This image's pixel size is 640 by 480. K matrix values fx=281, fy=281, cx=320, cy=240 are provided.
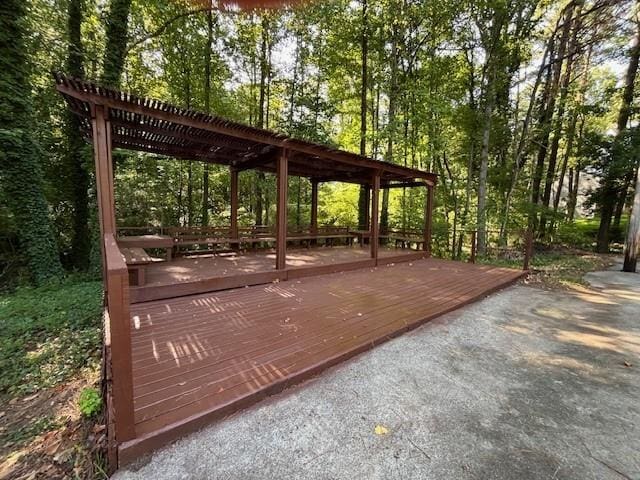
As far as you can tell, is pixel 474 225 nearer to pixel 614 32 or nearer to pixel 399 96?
pixel 399 96

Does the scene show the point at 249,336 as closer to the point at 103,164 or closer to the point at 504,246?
the point at 103,164

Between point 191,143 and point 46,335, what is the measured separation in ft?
11.9

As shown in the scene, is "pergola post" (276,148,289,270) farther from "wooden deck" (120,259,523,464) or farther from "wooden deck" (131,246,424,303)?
"wooden deck" (120,259,523,464)

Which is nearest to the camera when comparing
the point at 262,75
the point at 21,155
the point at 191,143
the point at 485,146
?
the point at 191,143

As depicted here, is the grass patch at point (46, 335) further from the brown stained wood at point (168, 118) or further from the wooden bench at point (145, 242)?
the brown stained wood at point (168, 118)

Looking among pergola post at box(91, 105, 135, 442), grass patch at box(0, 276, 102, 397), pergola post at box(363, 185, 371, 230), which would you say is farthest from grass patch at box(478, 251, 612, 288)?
grass patch at box(0, 276, 102, 397)

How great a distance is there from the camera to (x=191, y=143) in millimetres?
5020

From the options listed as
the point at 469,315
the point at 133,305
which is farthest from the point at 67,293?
the point at 469,315

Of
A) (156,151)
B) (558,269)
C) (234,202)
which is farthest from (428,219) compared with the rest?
(156,151)

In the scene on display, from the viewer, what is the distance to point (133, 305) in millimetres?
3525

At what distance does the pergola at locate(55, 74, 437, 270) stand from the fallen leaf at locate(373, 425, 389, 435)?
329cm

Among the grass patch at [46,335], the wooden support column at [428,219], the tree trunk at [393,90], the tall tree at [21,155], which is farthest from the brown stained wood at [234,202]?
the tree trunk at [393,90]

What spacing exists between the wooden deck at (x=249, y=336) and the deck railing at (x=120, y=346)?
0.48 ft

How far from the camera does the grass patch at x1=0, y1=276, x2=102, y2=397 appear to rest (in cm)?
312
